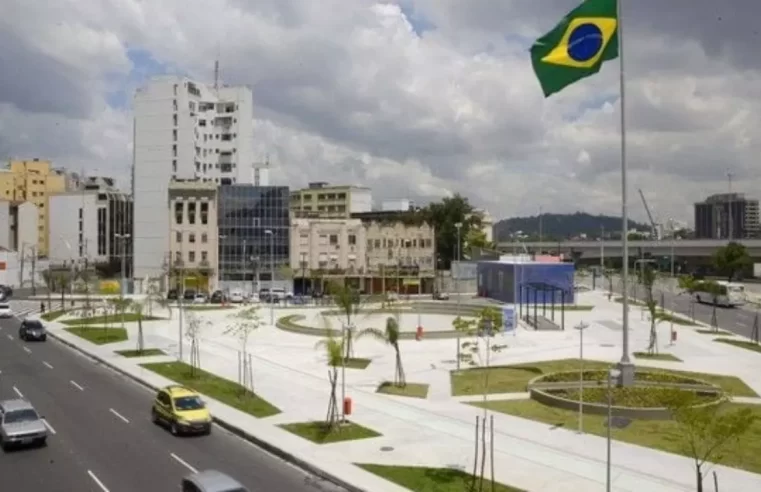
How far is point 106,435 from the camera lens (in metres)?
28.3

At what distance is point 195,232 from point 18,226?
5492 cm

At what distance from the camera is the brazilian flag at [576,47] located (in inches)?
1089

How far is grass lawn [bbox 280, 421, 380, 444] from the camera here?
2728 cm


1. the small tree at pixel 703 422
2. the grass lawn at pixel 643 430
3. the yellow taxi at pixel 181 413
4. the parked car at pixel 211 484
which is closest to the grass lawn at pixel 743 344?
the grass lawn at pixel 643 430

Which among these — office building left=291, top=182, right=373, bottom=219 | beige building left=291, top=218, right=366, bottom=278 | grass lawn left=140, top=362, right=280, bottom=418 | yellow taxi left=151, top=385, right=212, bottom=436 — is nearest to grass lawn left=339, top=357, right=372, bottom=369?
grass lawn left=140, top=362, right=280, bottom=418

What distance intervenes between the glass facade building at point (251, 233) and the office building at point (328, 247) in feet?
4.80

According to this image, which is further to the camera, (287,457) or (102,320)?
(102,320)

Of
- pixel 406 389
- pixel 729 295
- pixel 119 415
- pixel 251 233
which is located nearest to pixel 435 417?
pixel 406 389

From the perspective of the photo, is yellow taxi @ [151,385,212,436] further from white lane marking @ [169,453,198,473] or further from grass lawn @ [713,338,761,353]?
grass lawn @ [713,338,761,353]

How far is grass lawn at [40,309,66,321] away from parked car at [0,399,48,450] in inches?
1987

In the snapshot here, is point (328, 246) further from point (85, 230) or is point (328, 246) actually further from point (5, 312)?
point (85, 230)

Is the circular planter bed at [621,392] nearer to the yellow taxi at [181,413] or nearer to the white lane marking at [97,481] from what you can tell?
the yellow taxi at [181,413]

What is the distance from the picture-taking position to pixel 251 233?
104 m

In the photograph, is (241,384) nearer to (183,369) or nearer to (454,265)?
(183,369)
